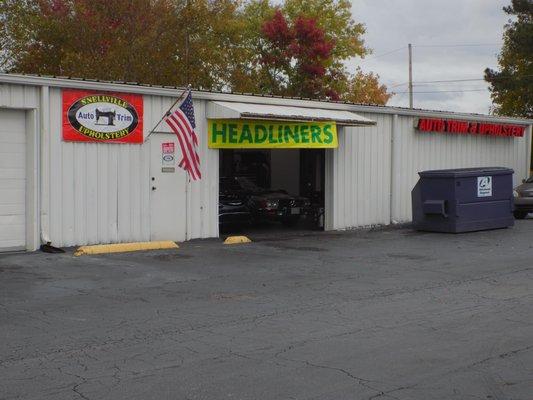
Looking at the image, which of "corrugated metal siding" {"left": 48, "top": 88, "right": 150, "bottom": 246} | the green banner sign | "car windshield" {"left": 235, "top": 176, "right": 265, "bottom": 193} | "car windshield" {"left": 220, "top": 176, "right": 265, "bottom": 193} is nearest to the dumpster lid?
the green banner sign

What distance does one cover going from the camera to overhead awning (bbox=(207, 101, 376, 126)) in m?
17.2

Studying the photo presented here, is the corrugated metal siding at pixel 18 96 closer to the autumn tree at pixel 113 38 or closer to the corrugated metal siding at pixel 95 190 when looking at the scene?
the corrugated metal siding at pixel 95 190

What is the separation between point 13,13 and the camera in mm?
30453

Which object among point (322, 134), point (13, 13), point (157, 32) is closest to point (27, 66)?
point (13, 13)

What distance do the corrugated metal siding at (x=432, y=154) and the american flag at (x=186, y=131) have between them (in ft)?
26.4

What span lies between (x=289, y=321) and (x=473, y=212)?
12114 millimetres

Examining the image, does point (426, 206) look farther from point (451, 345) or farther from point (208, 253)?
point (451, 345)

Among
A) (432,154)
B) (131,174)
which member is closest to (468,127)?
(432,154)

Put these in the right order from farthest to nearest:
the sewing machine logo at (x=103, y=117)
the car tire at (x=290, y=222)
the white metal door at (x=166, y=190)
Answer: the car tire at (x=290, y=222), the white metal door at (x=166, y=190), the sewing machine logo at (x=103, y=117)

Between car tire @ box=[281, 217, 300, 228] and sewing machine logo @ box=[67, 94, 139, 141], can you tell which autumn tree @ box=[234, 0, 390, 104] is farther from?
sewing machine logo @ box=[67, 94, 139, 141]

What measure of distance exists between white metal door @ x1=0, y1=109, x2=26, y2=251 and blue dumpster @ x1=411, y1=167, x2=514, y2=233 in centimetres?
1014

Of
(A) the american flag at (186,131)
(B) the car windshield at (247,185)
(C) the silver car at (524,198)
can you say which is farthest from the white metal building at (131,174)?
(C) the silver car at (524,198)

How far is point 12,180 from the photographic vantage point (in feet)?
48.6

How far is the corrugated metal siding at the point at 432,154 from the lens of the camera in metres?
22.4
